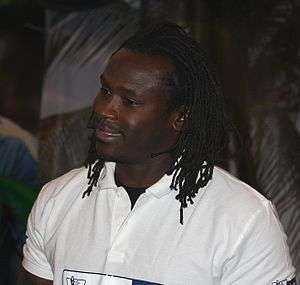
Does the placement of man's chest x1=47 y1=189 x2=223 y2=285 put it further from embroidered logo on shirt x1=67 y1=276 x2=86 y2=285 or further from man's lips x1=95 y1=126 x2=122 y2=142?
man's lips x1=95 y1=126 x2=122 y2=142

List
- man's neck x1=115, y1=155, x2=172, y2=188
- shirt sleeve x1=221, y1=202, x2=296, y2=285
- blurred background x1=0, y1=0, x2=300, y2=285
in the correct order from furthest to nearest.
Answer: blurred background x1=0, y1=0, x2=300, y2=285 < man's neck x1=115, y1=155, x2=172, y2=188 < shirt sleeve x1=221, y1=202, x2=296, y2=285

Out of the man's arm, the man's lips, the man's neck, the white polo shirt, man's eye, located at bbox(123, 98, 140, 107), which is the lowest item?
the man's arm

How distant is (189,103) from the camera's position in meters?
1.27

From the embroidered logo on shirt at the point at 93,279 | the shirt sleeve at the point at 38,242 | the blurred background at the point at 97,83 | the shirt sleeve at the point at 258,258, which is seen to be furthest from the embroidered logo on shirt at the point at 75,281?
the blurred background at the point at 97,83

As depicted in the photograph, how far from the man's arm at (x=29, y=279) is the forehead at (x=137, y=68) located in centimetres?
39

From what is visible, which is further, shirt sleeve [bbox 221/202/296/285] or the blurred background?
the blurred background

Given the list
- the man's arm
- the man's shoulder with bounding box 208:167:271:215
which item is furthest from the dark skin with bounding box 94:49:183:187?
the man's arm

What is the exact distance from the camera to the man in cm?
118

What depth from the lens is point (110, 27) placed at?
2221mm

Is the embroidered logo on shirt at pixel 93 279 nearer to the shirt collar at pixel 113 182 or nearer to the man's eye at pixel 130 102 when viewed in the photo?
the shirt collar at pixel 113 182

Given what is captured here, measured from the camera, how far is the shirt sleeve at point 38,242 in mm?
1310

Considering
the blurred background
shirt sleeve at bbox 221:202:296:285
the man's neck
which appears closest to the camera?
shirt sleeve at bbox 221:202:296:285

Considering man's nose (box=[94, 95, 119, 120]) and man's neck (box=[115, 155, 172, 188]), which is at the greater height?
man's nose (box=[94, 95, 119, 120])

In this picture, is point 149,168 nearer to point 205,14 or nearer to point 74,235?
point 74,235
